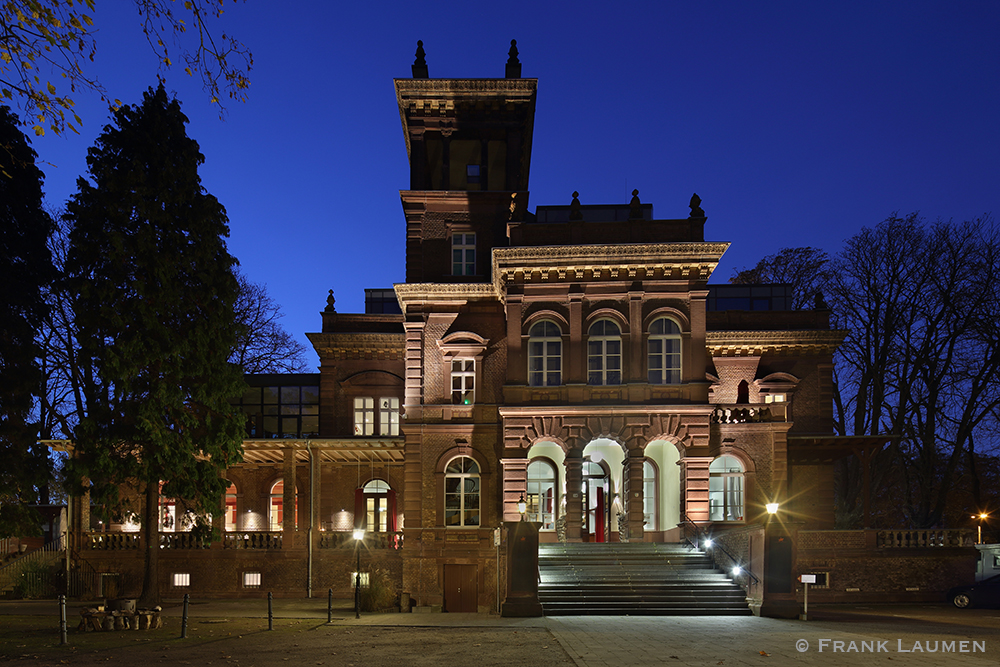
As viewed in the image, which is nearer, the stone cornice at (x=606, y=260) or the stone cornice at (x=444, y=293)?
the stone cornice at (x=606, y=260)

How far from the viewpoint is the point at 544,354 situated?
29.6 m

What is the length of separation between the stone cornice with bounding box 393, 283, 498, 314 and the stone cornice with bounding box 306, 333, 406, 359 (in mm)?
4526

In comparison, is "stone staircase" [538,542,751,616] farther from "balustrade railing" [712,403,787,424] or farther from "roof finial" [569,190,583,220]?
"roof finial" [569,190,583,220]

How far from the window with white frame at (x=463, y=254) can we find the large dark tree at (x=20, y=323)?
14.1 meters

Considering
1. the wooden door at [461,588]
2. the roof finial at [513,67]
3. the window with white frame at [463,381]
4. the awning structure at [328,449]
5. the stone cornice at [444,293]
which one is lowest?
the wooden door at [461,588]

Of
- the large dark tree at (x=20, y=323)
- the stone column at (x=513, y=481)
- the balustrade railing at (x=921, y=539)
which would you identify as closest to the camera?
the large dark tree at (x=20, y=323)

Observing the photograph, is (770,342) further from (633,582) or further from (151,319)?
(151,319)

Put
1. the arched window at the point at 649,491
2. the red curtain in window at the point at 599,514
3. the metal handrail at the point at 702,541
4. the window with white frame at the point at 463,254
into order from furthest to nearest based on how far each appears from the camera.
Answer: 1. the window with white frame at the point at 463,254
2. the red curtain in window at the point at 599,514
3. the arched window at the point at 649,491
4. the metal handrail at the point at 702,541

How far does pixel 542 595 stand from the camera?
76.4ft

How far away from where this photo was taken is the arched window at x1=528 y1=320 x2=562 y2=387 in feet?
96.8

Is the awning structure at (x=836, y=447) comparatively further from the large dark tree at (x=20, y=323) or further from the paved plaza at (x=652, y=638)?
the large dark tree at (x=20, y=323)

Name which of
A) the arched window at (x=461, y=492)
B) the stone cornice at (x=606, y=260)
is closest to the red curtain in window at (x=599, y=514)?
the arched window at (x=461, y=492)

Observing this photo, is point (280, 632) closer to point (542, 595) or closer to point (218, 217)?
point (542, 595)

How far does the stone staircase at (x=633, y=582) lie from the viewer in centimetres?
2247
